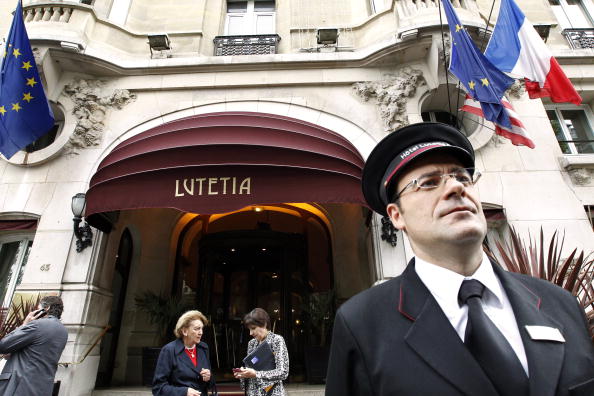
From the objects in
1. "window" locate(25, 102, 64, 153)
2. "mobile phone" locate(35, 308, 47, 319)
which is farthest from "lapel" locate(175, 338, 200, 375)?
"window" locate(25, 102, 64, 153)

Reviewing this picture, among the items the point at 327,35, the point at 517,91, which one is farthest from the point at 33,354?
the point at 517,91

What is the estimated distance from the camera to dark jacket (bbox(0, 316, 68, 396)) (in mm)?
3369

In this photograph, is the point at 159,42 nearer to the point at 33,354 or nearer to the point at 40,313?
the point at 40,313

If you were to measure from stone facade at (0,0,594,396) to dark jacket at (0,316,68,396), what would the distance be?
7.03ft

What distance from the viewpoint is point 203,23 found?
8.70 m

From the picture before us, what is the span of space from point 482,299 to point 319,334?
20.8 feet

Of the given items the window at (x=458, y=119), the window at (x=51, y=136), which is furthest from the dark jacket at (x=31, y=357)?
the window at (x=458, y=119)

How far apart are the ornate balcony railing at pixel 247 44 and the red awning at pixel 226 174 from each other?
3464mm

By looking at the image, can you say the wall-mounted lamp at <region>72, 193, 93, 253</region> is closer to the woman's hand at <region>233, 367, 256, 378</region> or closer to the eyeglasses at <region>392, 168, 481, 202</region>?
the woman's hand at <region>233, 367, 256, 378</region>

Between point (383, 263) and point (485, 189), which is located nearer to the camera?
point (383, 263)

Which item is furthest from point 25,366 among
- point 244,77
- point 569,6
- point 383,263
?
point 569,6

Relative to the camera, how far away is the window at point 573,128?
736 cm

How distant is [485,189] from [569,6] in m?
7.48

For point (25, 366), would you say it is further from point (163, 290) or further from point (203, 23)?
point (203, 23)
